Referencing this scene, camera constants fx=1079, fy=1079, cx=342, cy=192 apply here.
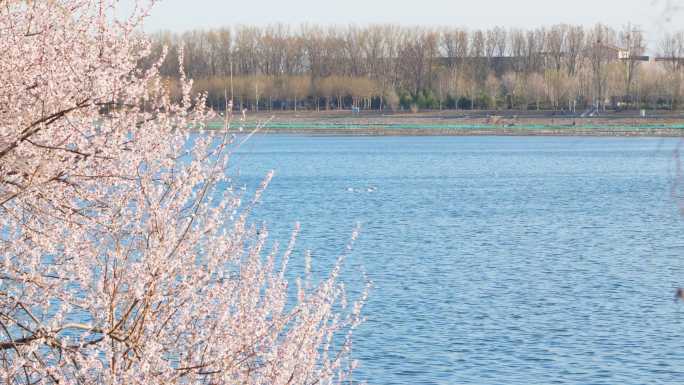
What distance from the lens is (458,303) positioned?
20.8 meters

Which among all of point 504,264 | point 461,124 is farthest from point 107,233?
point 461,124

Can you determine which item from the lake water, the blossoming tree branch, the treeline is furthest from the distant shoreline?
the blossoming tree branch

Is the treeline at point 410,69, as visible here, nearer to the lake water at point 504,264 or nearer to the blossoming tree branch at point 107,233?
the lake water at point 504,264

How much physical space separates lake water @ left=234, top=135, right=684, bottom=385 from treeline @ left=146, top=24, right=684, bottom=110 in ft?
130

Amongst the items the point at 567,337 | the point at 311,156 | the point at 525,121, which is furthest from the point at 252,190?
the point at 525,121

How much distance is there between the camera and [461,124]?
102 metres

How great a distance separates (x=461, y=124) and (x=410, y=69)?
15.3 meters

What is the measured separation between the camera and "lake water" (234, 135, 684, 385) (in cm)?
1656

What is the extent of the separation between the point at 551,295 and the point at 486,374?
6385mm

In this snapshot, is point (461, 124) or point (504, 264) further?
point (461, 124)

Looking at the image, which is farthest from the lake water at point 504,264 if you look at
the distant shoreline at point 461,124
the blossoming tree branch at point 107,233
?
the distant shoreline at point 461,124

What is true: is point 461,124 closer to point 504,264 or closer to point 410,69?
point 410,69

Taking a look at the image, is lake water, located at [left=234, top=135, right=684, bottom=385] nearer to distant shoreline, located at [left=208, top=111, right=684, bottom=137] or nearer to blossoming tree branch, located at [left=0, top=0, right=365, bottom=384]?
blossoming tree branch, located at [left=0, top=0, right=365, bottom=384]

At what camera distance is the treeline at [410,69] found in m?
99.9
